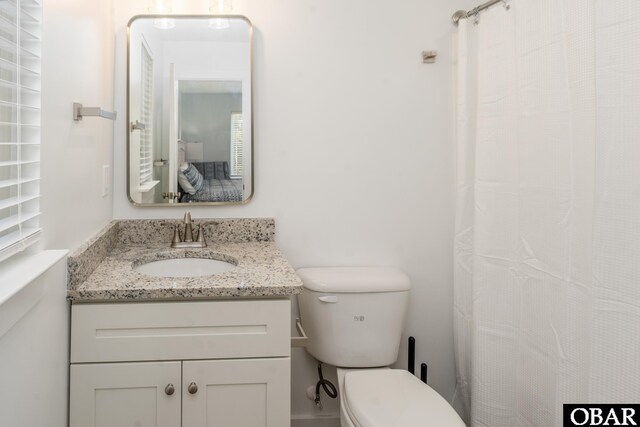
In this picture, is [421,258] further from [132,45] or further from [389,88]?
[132,45]

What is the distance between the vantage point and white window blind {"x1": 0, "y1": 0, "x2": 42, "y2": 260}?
114cm

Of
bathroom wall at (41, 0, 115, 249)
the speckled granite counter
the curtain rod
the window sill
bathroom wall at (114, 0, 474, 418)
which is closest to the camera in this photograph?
the window sill

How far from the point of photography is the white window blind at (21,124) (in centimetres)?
114

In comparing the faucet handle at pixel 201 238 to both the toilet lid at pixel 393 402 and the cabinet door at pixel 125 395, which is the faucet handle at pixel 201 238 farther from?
the toilet lid at pixel 393 402

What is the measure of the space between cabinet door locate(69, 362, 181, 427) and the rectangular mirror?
2.62ft

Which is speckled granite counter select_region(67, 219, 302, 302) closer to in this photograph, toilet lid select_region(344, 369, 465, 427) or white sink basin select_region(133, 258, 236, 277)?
white sink basin select_region(133, 258, 236, 277)

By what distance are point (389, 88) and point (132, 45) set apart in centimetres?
104

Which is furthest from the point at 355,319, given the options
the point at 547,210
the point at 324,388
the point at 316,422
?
the point at 547,210

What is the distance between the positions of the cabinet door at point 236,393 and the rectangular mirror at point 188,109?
80cm

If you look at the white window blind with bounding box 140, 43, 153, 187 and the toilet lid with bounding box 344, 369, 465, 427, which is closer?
the toilet lid with bounding box 344, 369, 465, 427

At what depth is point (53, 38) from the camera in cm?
142

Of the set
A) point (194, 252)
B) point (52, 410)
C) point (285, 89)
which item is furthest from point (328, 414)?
point (285, 89)

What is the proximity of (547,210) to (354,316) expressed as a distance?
794 mm

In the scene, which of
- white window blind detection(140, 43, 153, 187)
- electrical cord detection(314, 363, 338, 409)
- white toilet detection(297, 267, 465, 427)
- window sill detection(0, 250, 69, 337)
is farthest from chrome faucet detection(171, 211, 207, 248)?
window sill detection(0, 250, 69, 337)
